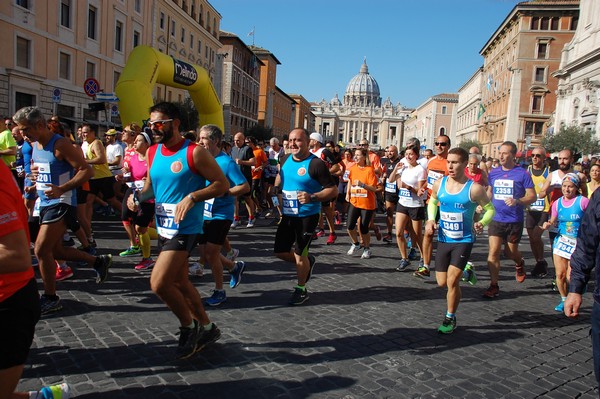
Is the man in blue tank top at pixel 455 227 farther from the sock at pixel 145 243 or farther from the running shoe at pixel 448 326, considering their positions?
the sock at pixel 145 243

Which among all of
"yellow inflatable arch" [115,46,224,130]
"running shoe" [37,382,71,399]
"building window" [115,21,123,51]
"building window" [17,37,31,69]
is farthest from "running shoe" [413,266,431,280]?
"building window" [115,21,123,51]

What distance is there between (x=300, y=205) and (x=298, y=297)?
1069mm

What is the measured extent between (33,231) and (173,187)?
265cm

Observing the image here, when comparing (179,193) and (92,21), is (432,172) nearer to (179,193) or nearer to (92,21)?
(179,193)

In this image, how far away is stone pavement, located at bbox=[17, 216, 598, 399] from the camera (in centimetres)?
364

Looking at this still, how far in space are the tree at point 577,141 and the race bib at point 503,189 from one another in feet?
88.7

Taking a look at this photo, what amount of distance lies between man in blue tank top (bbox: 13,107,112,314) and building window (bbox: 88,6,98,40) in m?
28.0

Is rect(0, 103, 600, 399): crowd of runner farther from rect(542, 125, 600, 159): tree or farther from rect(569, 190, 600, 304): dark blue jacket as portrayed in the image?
rect(542, 125, 600, 159): tree

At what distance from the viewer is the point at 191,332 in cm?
402

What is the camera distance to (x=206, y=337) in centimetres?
416

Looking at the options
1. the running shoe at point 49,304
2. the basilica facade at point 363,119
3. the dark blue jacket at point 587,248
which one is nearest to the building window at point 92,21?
the running shoe at point 49,304

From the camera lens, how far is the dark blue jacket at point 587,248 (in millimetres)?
2900

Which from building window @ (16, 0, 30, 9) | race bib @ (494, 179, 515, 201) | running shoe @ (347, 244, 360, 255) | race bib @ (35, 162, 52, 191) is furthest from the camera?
building window @ (16, 0, 30, 9)

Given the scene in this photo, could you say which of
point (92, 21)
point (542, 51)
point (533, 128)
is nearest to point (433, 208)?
point (92, 21)
